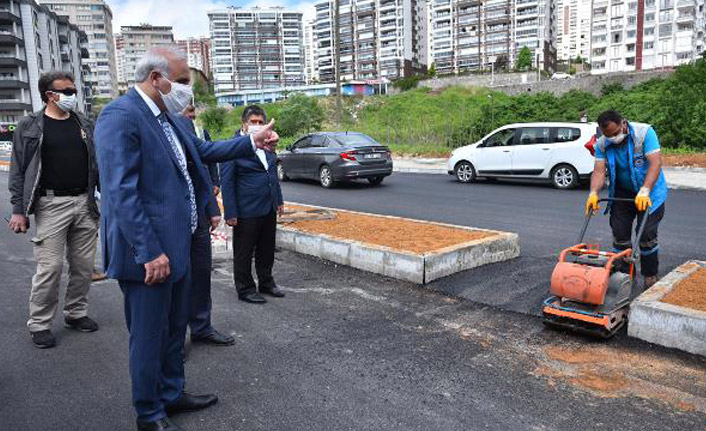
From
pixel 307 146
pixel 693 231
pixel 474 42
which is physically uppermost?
pixel 474 42

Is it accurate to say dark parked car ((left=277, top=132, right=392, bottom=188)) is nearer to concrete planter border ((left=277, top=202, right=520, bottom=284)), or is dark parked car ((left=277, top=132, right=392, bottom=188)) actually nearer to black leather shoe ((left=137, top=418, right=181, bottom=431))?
concrete planter border ((left=277, top=202, right=520, bottom=284))

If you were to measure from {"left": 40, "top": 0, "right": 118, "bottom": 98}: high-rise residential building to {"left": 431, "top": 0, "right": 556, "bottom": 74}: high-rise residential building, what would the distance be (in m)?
84.0

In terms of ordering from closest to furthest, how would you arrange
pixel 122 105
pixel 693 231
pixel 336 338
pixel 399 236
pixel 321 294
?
pixel 122 105, pixel 336 338, pixel 321 294, pixel 399 236, pixel 693 231

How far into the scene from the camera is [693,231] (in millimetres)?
8750

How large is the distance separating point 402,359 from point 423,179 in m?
14.1

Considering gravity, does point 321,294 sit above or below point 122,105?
below

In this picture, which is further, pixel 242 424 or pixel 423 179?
pixel 423 179

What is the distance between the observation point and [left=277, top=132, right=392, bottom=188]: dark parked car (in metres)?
15.7

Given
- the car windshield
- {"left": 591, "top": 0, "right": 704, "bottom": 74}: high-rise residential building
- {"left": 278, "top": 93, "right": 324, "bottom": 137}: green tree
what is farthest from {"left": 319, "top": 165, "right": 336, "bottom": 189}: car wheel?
{"left": 591, "top": 0, "right": 704, "bottom": 74}: high-rise residential building

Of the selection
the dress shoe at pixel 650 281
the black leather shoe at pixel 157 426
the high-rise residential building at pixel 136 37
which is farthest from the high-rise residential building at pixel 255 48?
the black leather shoe at pixel 157 426

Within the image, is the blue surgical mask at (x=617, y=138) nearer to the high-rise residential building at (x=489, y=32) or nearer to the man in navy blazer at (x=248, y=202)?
the man in navy blazer at (x=248, y=202)

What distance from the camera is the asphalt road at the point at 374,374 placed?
3266 mm

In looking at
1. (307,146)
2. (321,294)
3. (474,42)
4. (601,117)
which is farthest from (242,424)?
(474,42)

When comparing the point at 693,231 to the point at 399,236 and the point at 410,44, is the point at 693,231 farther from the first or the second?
the point at 410,44
